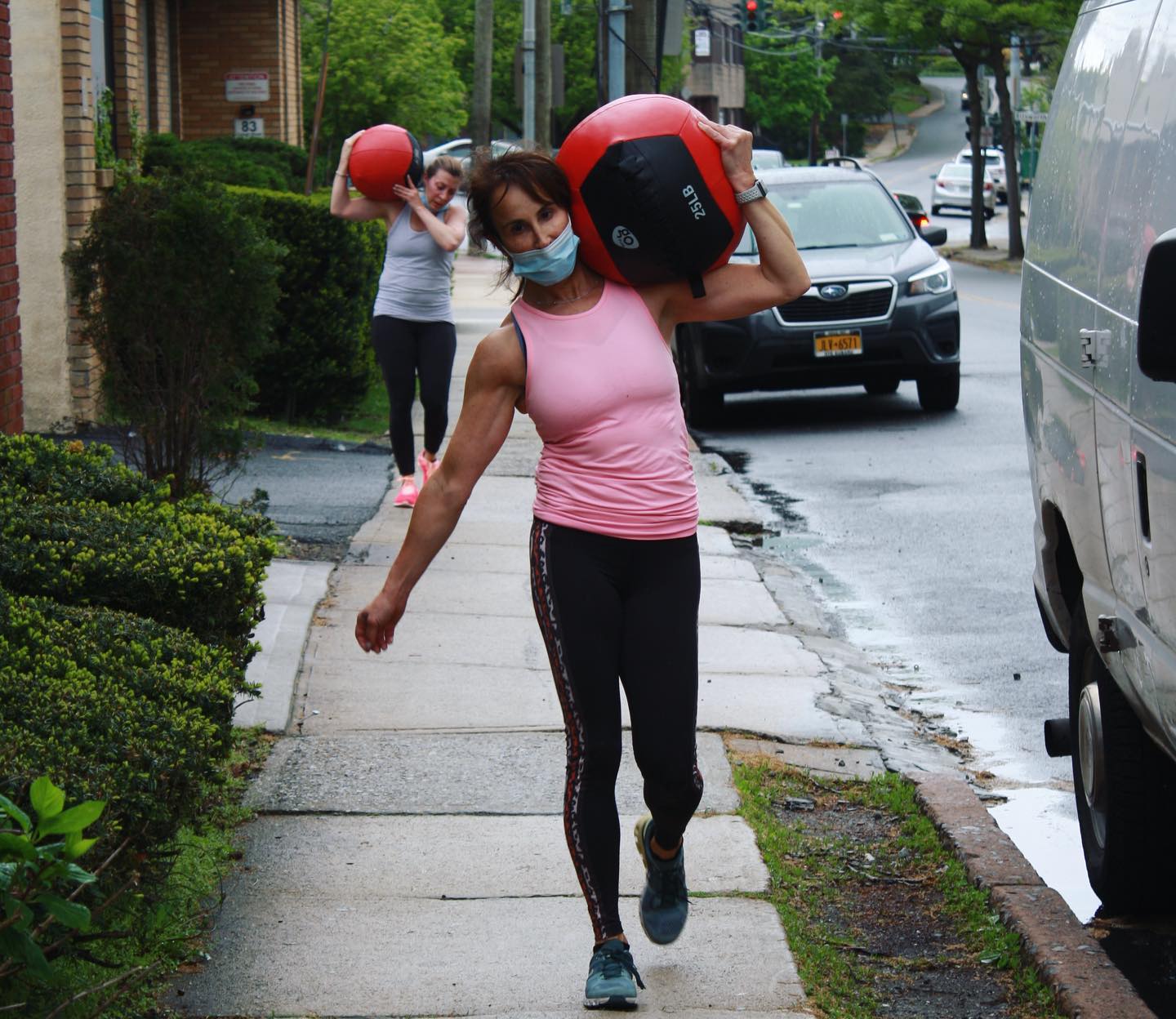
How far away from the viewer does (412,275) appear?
353 inches

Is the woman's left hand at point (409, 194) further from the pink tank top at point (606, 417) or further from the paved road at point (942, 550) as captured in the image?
the pink tank top at point (606, 417)

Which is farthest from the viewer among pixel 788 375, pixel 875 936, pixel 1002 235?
pixel 1002 235

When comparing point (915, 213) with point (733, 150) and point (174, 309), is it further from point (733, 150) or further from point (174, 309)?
point (733, 150)

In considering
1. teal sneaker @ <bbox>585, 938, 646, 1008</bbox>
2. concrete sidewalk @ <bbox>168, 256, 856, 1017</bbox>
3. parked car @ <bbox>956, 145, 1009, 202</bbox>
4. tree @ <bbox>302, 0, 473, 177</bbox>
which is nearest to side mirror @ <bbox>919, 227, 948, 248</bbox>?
concrete sidewalk @ <bbox>168, 256, 856, 1017</bbox>

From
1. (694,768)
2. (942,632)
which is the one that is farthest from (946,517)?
(694,768)

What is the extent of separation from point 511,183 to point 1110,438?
1.46 metres

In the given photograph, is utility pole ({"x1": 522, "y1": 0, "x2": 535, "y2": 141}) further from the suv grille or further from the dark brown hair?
the dark brown hair

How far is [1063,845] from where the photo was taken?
17.4 feet

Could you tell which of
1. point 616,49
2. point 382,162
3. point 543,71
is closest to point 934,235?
point 616,49

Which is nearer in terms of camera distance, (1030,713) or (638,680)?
(638,680)

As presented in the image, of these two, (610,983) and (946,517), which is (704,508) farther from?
(610,983)

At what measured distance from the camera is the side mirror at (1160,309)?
2895 mm

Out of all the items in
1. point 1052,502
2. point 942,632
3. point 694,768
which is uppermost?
point 1052,502

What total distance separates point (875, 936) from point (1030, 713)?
93.9 inches
